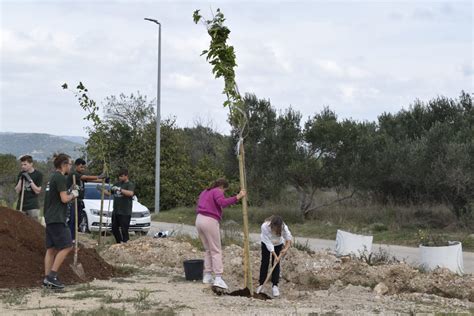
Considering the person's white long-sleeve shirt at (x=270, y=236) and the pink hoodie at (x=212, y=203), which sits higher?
the pink hoodie at (x=212, y=203)

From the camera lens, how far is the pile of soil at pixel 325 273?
1038 centimetres

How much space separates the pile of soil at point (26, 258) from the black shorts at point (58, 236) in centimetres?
78

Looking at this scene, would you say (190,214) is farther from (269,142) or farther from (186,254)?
(186,254)

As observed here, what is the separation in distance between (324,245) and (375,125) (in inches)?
491

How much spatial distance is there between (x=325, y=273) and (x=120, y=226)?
4.88m

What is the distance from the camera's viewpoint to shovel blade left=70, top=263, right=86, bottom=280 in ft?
35.3

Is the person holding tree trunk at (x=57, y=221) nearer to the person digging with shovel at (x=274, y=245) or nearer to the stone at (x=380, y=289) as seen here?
the person digging with shovel at (x=274, y=245)

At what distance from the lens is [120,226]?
14.3 metres

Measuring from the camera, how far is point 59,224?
989cm

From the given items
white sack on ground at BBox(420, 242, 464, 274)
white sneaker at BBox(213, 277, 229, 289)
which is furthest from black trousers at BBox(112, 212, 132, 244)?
white sack on ground at BBox(420, 242, 464, 274)

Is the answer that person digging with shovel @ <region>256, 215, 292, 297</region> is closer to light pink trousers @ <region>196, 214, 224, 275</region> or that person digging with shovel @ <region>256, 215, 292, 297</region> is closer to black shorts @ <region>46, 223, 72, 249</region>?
light pink trousers @ <region>196, 214, 224, 275</region>

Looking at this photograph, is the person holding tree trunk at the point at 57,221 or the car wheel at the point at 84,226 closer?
the person holding tree trunk at the point at 57,221

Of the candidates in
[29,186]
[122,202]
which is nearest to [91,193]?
[122,202]

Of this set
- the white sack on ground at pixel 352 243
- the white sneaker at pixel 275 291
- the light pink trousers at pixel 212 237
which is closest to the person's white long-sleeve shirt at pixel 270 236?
the white sneaker at pixel 275 291
